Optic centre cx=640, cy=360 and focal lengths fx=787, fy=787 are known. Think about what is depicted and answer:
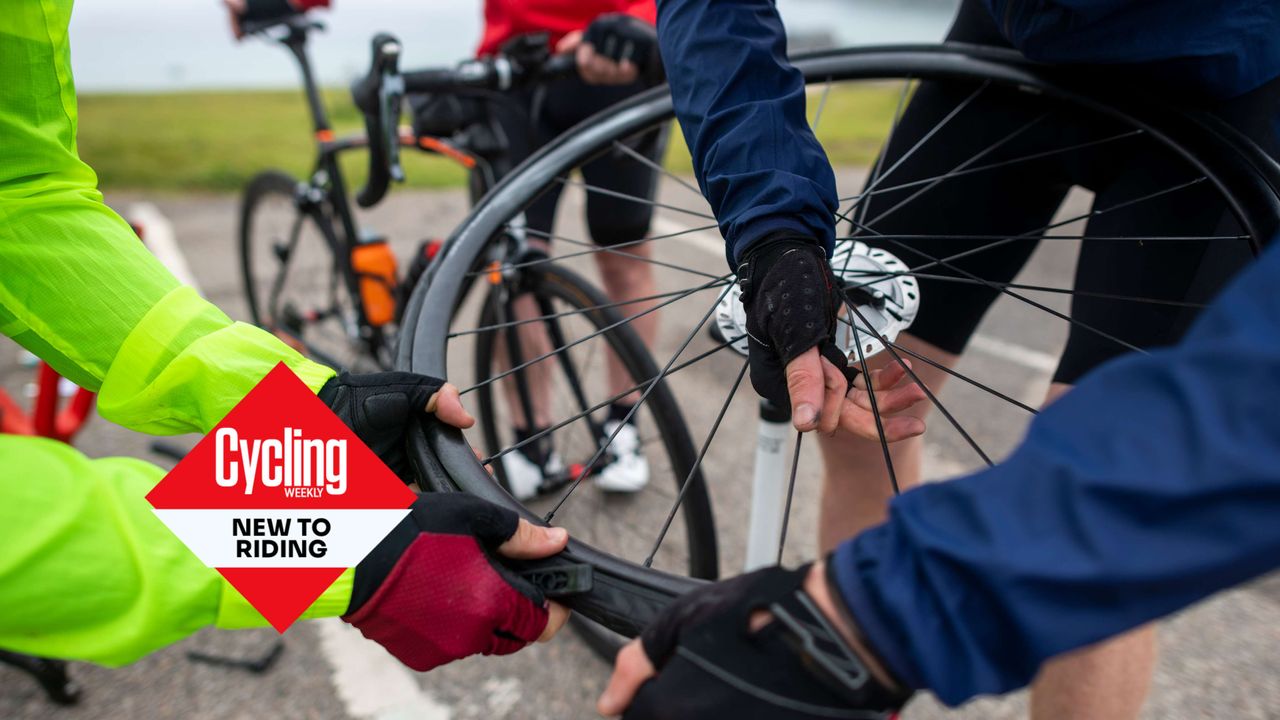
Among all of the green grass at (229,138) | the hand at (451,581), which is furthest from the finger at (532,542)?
the green grass at (229,138)

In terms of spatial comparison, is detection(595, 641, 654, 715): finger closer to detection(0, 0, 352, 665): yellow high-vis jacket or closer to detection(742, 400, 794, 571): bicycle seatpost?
detection(0, 0, 352, 665): yellow high-vis jacket

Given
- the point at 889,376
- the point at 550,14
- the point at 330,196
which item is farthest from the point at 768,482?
the point at 330,196

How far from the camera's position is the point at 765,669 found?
0.61m

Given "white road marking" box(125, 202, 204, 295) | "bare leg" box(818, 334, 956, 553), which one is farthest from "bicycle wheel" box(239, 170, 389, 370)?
"bare leg" box(818, 334, 956, 553)

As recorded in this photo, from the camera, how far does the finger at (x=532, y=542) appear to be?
2.63ft

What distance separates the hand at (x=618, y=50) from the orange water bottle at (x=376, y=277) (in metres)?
1.01

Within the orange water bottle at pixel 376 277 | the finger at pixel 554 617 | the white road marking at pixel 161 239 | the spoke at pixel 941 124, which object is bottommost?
the white road marking at pixel 161 239

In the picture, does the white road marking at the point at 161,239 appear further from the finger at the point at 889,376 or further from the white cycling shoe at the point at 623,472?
the finger at the point at 889,376

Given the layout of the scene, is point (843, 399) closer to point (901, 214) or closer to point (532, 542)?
point (532, 542)

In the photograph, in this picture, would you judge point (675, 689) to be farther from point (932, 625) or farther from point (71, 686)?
point (71, 686)

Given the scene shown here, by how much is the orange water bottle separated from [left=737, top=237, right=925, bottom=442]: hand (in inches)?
68.4

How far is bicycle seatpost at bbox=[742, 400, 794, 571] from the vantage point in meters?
1.50

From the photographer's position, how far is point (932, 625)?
562mm

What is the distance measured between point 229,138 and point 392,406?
6.15m
